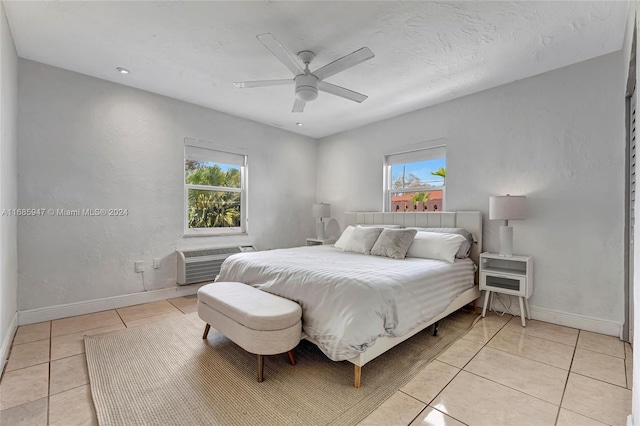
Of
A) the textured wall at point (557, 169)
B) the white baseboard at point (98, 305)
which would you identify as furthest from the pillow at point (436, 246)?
the white baseboard at point (98, 305)

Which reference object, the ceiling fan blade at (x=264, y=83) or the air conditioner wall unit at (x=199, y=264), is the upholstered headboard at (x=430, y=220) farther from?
the ceiling fan blade at (x=264, y=83)

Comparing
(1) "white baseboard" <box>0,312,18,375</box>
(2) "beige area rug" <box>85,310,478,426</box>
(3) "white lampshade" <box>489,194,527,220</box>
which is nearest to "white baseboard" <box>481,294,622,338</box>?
Answer: (3) "white lampshade" <box>489,194,527,220</box>

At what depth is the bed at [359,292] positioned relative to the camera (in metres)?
1.83

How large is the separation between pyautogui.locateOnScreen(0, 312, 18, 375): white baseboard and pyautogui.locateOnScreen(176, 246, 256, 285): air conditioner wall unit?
151 cm

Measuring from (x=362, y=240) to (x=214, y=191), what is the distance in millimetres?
2422

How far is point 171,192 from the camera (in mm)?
3859

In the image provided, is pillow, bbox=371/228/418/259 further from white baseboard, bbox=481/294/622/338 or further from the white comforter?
white baseboard, bbox=481/294/622/338

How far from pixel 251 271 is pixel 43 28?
2.71m

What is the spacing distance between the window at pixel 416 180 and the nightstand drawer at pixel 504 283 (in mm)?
1115

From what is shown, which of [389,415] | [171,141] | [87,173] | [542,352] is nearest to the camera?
[389,415]

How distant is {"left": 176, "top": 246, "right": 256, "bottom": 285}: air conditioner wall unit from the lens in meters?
3.77

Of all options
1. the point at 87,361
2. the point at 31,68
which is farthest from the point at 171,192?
the point at 87,361

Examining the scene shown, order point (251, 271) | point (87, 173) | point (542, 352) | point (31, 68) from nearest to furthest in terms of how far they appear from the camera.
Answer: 1. point (542, 352)
2. point (251, 271)
3. point (31, 68)
4. point (87, 173)

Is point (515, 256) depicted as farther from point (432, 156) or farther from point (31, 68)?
point (31, 68)
